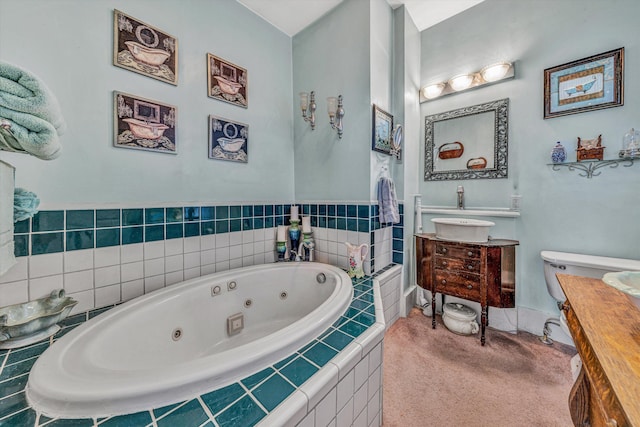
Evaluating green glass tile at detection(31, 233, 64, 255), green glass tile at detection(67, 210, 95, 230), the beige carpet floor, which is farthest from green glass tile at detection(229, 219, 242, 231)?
the beige carpet floor

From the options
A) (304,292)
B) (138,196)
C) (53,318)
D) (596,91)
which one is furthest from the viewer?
(304,292)

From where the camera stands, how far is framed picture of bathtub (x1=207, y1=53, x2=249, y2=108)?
152 centimetres

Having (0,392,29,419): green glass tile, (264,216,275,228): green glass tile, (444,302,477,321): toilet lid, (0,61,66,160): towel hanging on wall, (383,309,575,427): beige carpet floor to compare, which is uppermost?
(0,61,66,160): towel hanging on wall

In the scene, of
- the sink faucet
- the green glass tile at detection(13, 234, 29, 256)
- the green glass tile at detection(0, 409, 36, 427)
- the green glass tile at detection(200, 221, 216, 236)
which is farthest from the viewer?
the sink faucet

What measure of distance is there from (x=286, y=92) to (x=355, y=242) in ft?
4.80

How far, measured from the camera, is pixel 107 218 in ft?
3.82

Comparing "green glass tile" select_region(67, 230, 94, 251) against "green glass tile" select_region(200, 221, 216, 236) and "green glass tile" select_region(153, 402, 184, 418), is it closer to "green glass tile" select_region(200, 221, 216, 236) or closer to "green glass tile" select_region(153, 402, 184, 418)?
"green glass tile" select_region(200, 221, 216, 236)

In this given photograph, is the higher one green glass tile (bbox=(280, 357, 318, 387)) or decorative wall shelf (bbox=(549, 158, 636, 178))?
decorative wall shelf (bbox=(549, 158, 636, 178))

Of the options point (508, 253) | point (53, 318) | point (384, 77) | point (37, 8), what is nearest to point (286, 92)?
point (384, 77)

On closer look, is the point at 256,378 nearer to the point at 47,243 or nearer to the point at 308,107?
the point at 47,243

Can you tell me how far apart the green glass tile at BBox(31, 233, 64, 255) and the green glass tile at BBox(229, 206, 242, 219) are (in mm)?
820

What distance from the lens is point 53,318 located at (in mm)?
902

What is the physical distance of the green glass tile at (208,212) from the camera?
151 cm

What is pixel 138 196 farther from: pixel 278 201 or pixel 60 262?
pixel 278 201
